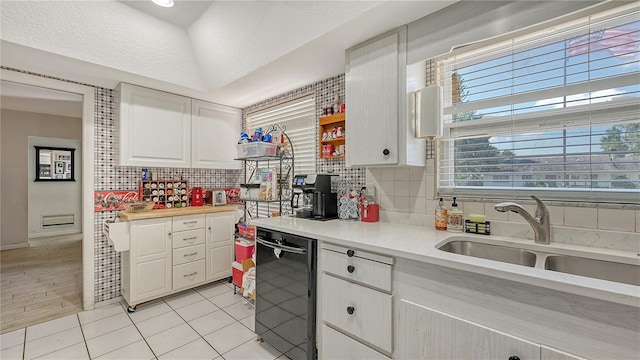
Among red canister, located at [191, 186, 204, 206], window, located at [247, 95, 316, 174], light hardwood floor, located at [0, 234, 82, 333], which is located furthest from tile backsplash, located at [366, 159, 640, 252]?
light hardwood floor, located at [0, 234, 82, 333]

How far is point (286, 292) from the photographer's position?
5.65 feet

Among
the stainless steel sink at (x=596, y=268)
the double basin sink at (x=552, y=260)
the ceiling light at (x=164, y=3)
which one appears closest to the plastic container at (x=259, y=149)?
the ceiling light at (x=164, y=3)

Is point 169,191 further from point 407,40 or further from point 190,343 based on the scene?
point 407,40

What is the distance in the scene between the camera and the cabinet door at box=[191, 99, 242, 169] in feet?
10.1

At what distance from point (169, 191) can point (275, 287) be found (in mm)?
2012

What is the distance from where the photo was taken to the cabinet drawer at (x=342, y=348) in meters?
1.34

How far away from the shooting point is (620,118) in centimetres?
123

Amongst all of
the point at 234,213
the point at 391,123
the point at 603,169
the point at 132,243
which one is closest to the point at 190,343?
the point at 132,243

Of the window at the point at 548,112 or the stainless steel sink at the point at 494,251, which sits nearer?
the window at the point at 548,112

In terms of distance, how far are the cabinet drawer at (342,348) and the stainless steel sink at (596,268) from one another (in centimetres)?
95

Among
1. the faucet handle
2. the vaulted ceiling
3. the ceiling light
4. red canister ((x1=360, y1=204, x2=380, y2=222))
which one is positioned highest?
the ceiling light

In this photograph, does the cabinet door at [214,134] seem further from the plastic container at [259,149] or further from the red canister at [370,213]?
the red canister at [370,213]

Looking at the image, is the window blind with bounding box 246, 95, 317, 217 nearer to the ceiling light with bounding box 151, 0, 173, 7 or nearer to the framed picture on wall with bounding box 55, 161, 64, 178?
the ceiling light with bounding box 151, 0, 173, 7

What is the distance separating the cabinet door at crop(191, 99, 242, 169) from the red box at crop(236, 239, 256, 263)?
1113 millimetres
